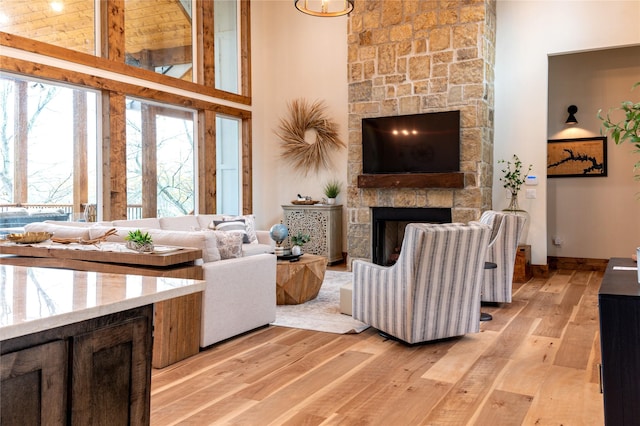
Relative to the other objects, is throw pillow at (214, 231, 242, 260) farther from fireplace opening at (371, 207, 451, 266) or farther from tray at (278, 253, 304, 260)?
fireplace opening at (371, 207, 451, 266)

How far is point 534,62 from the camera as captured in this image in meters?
6.64

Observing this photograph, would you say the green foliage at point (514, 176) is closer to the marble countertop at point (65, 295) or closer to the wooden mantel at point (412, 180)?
the wooden mantel at point (412, 180)

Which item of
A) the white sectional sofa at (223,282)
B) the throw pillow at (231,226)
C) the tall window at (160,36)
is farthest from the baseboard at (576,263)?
the tall window at (160,36)

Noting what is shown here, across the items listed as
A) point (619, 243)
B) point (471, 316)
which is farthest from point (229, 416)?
point (619, 243)

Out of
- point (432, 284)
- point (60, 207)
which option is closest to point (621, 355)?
point (432, 284)

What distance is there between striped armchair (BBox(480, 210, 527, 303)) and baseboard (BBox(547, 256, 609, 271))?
2834 mm

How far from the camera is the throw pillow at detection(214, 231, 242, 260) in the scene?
390cm

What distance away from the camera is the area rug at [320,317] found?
4.16m

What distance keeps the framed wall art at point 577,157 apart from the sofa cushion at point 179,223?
4.83 meters

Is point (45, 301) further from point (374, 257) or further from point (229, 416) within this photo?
point (374, 257)

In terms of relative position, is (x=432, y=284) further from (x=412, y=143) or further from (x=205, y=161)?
(x=205, y=161)

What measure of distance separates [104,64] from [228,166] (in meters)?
2.65

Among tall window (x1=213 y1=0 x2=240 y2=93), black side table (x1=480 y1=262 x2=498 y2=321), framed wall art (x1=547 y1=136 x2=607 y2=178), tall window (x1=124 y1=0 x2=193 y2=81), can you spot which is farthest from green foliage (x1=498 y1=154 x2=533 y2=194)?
tall window (x1=124 y1=0 x2=193 y2=81)

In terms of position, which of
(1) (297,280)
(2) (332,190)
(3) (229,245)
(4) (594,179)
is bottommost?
(1) (297,280)
